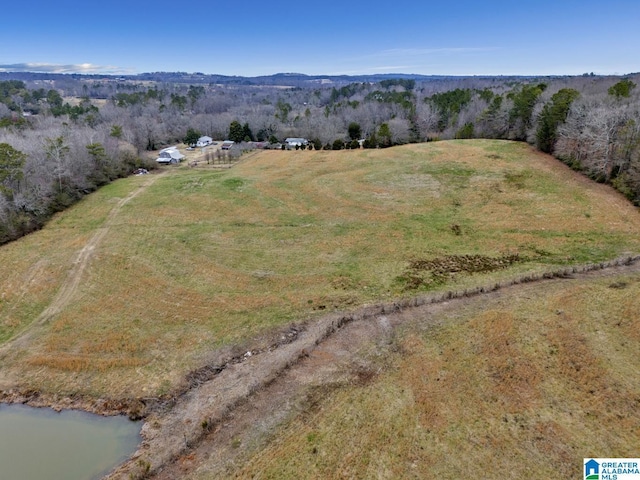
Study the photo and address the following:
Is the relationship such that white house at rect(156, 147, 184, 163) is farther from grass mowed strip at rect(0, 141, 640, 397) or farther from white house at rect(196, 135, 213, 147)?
grass mowed strip at rect(0, 141, 640, 397)

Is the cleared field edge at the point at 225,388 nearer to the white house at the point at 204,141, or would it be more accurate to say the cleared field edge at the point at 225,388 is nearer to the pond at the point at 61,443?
the pond at the point at 61,443

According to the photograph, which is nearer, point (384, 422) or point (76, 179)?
point (384, 422)

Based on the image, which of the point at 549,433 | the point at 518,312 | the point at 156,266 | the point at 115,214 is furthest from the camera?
the point at 115,214

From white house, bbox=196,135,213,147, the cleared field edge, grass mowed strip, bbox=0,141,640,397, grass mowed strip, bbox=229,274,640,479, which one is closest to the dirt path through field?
grass mowed strip, bbox=0,141,640,397

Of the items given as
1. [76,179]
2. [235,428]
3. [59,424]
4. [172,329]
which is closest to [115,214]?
[76,179]

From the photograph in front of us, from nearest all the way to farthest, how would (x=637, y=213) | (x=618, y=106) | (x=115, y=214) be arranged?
(x=637, y=213)
(x=115, y=214)
(x=618, y=106)

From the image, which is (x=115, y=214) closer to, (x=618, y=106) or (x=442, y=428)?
(x=442, y=428)

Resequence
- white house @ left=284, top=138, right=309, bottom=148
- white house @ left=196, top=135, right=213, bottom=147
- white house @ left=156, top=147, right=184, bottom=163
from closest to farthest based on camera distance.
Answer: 1. white house @ left=156, top=147, right=184, bottom=163
2. white house @ left=284, top=138, right=309, bottom=148
3. white house @ left=196, top=135, right=213, bottom=147

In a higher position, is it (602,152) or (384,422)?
(602,152)
